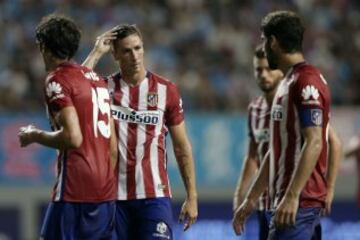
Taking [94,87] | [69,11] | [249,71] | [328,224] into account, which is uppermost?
[69,11]

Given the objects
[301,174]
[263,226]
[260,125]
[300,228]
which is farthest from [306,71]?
[260,125]

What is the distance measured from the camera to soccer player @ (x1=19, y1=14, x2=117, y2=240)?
23.2 ft

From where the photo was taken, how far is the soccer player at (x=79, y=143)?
7066 millimetres

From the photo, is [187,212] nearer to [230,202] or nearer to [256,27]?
[230,202]

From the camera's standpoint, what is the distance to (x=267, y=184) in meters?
7.57

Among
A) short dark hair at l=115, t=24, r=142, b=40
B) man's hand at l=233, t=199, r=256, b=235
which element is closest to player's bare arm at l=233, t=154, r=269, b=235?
man's hand at l=233, t=199, r=256, b=235

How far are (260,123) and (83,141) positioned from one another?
2.60 metres

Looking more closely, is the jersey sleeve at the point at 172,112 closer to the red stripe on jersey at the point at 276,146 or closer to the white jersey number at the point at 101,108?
the white jersey number at the point at 101,108

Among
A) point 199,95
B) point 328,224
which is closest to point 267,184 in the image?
point 328,224

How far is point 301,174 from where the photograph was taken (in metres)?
6.77

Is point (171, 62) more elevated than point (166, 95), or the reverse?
point (171, 62)

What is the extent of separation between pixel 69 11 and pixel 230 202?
4601mm

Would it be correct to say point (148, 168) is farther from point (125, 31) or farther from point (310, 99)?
point (310, 99)

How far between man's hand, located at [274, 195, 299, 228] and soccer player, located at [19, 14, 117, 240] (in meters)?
1.17
